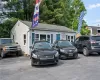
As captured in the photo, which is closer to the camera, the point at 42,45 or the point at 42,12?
the point at 42,45

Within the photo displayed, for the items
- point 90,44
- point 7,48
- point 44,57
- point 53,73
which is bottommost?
point 53,73

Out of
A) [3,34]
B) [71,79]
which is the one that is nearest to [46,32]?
[3,34]

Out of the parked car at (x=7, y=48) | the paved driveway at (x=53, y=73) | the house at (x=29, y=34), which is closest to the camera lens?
the paved driveway at (x=53, y=73)

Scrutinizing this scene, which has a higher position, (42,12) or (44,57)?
(42,12)

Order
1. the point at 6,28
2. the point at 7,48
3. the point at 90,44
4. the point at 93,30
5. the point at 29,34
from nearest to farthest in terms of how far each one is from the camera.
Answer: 1. the point at 90,44
2. the point at 7,48
3. the point at 29,34
4. the point at 6,28
5. the point at 93,30

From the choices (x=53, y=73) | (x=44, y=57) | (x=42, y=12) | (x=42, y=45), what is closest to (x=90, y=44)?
(x=42, y=45)

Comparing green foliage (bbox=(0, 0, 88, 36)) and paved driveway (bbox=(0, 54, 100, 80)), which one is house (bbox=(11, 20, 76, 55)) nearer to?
green foliage (bbox=(0, 0, 88, 36))

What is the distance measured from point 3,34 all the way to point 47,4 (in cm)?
1299

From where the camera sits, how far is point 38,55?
33.2 feet

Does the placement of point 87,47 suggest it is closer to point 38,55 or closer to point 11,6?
point 38,55

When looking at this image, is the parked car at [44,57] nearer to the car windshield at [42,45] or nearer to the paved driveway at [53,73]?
the paved driveway at [53,73]

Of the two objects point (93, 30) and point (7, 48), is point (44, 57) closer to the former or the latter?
point (7, 48)

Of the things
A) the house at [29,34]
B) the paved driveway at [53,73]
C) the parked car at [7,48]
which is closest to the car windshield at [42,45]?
the paved driveway at [53,73]

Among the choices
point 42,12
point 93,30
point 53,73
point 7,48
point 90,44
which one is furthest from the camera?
point 93,30
